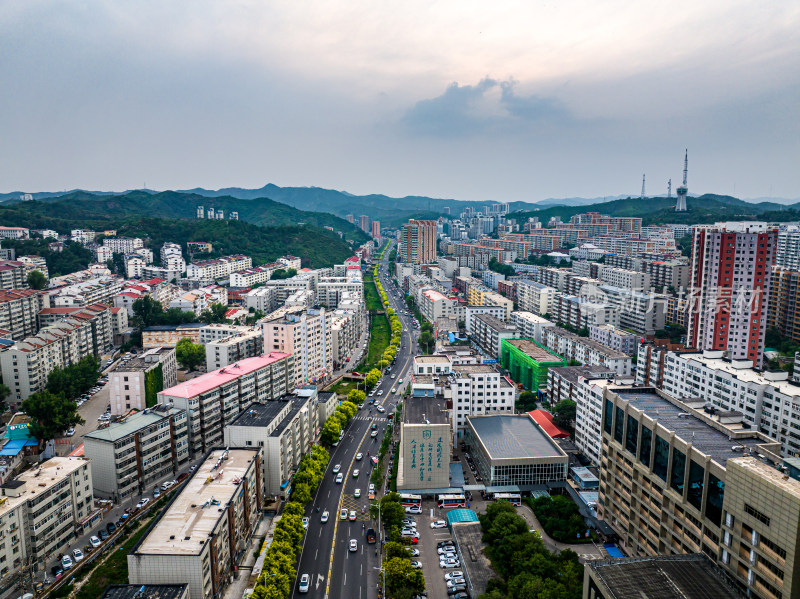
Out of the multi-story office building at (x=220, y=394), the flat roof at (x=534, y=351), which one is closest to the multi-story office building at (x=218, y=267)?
the multi-story office building at (x=220, y=394)

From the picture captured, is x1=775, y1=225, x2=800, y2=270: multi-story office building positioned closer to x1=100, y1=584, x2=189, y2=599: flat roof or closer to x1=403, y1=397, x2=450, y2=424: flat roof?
x1=403, y1=397, x2=450, y2=424: flat roof

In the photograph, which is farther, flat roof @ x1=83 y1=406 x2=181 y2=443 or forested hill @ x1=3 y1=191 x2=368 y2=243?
forested hill @ x1=3 y1=191 x2=368 y2=243

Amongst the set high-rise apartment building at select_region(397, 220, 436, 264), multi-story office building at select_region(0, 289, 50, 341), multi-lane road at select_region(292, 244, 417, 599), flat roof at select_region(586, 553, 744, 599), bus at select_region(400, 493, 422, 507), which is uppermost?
high-rise apartment building at select_region(397, 220, 436, 264)

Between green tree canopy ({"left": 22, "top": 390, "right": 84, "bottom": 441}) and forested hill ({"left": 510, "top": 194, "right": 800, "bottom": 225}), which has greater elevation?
forested hill ({"left": 510, "top": 194, "right": 800, "bottom": 225})

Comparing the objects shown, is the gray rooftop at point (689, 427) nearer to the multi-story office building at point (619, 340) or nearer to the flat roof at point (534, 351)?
the flat roof at point (534, 351)

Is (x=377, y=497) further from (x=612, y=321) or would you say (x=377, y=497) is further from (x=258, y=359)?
(x=612, y=321)

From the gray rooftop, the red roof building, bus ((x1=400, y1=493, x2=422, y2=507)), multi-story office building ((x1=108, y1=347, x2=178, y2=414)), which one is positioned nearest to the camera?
the gray rooftop

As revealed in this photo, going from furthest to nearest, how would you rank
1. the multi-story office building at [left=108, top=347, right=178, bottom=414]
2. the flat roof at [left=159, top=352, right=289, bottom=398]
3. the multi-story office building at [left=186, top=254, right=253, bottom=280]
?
the multi-story office building at [left=186, top=254, right=253, bottom=280] < the multi-story office building at [left=108, top=347, right=178, bottom=414] < the flat roof at [left=159, top=352, right=289, bottom=398]

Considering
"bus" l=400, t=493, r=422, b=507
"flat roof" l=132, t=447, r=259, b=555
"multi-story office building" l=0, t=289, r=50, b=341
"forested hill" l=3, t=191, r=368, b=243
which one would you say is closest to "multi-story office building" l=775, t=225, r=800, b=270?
"bus" l=400, t=493, r=422, b=507
